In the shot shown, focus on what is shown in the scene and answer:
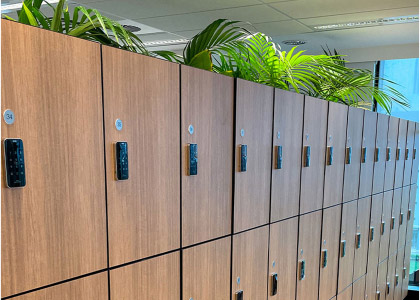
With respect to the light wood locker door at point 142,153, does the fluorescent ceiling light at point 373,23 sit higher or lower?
higher

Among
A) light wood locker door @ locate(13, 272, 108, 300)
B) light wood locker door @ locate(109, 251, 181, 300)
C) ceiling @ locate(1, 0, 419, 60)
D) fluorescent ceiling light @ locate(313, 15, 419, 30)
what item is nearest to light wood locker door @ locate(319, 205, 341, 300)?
light wood locker door @ locate(109, 251, 181, 300)

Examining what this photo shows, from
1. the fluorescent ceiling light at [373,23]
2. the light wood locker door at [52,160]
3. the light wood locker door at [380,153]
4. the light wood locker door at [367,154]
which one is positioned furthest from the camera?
the fluorescent ceiling light at [373,23]

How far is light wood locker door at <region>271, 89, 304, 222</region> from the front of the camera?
225 centimetres

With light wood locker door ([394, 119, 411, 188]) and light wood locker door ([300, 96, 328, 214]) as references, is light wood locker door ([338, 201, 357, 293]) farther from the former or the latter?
light wood locker door ([394, 119, 411, 188])

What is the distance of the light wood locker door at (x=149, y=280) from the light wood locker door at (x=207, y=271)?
0.21 feet

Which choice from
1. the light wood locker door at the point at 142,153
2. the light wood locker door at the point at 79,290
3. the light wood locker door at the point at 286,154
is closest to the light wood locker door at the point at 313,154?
the light wood locker door at the point at 286,154

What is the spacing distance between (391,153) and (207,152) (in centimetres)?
332

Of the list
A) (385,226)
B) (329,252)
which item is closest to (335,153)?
(329,252)

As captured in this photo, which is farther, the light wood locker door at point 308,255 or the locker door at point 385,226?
the locker door at point 385,226

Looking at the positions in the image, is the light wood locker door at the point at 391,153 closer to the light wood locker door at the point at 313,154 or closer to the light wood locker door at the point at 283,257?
the light wood locker door at the point at 313,154

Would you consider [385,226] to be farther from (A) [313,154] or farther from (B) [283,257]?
(B) [283,257]

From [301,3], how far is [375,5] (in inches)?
32.0

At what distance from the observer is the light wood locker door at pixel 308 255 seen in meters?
2.63

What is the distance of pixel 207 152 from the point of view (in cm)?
175
